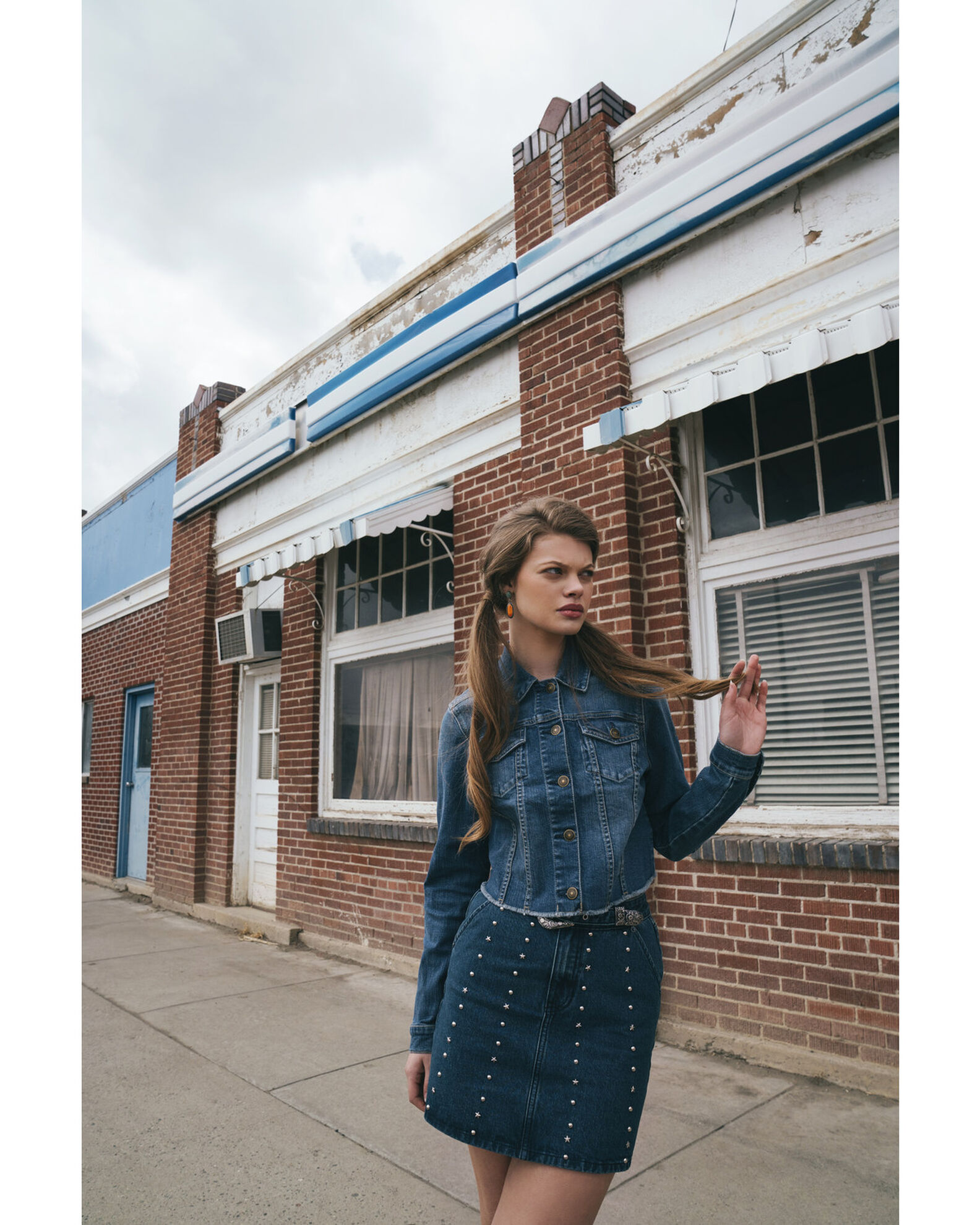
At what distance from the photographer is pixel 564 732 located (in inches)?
68.1

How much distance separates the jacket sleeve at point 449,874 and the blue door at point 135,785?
9.43 metres

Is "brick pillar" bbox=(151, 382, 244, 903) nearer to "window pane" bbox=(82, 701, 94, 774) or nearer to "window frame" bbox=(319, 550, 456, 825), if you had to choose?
"window frame" bbox=(319, 550, 456, 825)

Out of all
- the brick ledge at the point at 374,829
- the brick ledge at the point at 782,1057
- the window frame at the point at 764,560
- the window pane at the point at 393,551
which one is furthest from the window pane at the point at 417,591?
the brick ledge at the point at 782,1057

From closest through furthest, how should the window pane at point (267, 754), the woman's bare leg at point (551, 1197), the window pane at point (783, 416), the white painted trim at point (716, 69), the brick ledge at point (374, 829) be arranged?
the woman's bare leg at point (551, 1197), the white painted trim at point (716, 69), the window pane at point (783, 416), the brick ledge at point (374, 829), the window pane at point (267, 754)

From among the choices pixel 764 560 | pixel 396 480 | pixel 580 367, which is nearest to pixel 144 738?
pixel 396 480

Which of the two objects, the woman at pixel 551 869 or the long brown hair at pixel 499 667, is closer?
the woman at pixel 551 869

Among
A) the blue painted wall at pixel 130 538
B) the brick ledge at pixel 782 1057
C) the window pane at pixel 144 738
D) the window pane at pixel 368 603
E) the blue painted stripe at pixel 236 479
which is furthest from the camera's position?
the window pane at pixel 144 738

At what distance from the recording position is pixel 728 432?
4621mm

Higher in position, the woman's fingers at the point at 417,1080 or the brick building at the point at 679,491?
the brick building at the point at 679,491

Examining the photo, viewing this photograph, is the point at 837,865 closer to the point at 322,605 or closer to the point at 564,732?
the point at 564,732

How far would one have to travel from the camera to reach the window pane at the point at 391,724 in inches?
243

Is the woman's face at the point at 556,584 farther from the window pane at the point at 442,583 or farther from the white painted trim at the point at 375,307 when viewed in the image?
the white painted trim at the point at 375,307

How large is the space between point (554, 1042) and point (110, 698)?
11044 millimetres

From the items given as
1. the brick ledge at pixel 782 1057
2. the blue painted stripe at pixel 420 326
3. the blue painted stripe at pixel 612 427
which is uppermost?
the blue painted stripe at pixel 420 326
